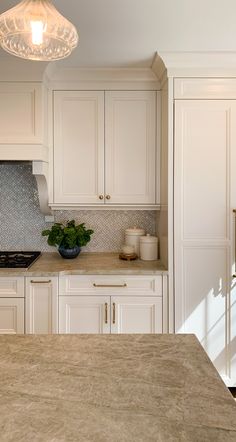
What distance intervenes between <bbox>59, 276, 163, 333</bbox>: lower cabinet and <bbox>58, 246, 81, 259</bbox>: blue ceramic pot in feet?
1.22

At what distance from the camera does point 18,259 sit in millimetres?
2631

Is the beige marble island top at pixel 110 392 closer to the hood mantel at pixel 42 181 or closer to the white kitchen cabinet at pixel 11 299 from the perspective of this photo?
the white kitchen cabinet at pixel 11 299

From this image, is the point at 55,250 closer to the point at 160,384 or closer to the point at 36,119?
the point at 36,119

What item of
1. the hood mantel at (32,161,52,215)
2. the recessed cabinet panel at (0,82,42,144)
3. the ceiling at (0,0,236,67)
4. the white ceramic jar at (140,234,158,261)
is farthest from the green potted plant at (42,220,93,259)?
the ceiling at (0,0,236,67)

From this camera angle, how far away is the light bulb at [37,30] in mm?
1028

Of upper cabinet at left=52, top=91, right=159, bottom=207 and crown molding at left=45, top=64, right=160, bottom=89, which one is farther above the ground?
crown molding at left=45, top=64, right=160, bottom=89

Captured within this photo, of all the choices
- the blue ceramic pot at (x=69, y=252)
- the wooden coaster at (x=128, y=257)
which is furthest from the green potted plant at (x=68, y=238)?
the wooden coaster at (x=128, y=257)

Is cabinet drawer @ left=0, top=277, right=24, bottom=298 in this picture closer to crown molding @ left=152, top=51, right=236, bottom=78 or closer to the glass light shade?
the glass light shade

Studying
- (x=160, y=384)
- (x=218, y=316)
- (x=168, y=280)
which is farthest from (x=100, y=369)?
(x=218, y=316)

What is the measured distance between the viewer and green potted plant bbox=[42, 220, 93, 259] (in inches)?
105

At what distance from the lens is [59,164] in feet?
8.83

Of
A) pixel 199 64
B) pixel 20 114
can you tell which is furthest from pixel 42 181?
pixel 199 64

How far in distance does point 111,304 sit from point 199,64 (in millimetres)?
1765

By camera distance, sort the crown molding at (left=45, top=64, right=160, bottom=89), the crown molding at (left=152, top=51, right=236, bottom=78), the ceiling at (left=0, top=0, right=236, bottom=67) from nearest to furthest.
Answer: the ceiling at (left=0, top=0, right=236, bottom=67)
the crown molding at (left=152, top=51, right=236, bottom=78)
the crown molding at (left=45, top=64, right=160, bottom=89)
